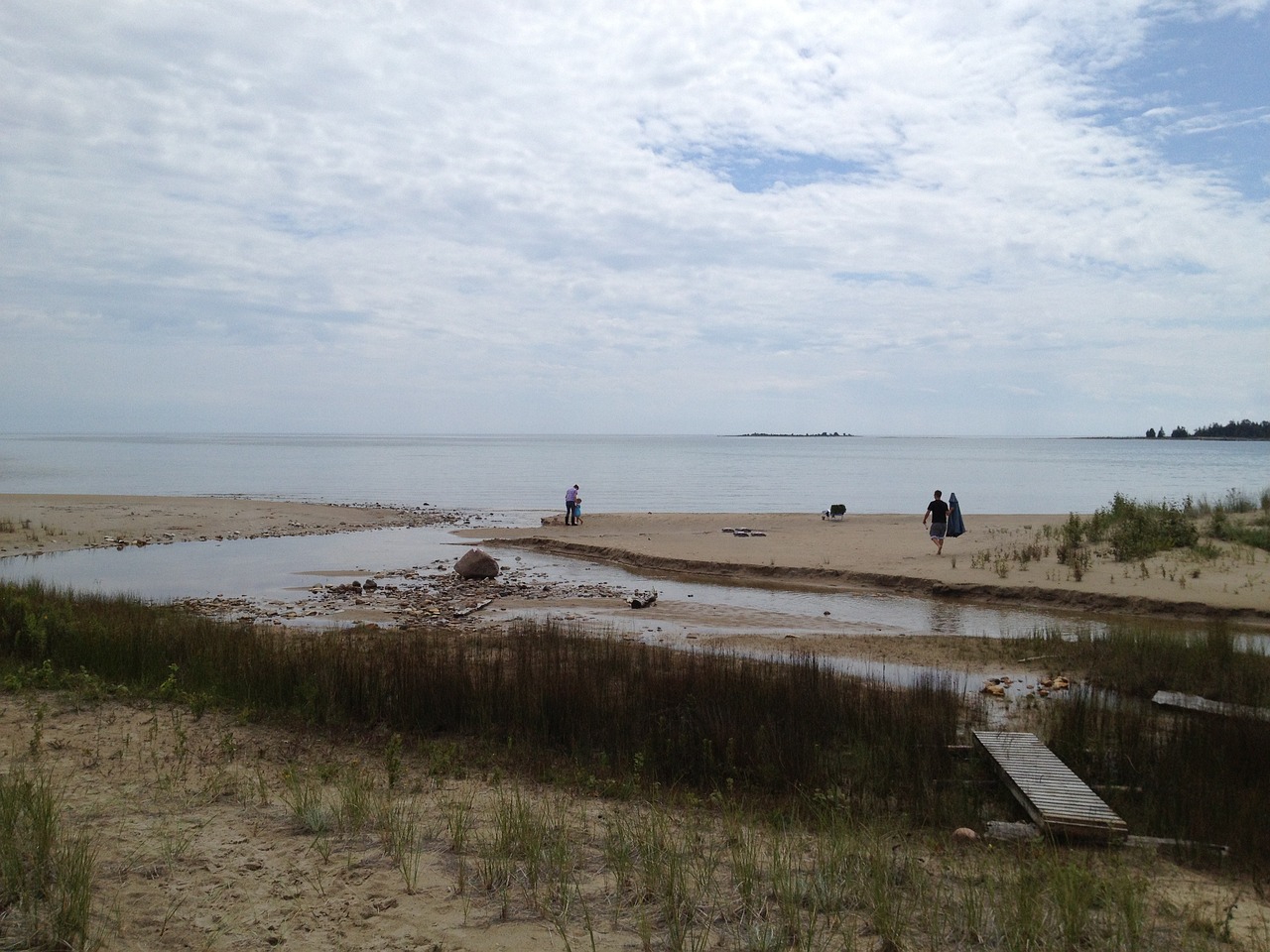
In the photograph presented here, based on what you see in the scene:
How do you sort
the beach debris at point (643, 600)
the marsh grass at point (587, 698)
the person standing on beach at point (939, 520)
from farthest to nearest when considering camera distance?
the person standing on beach at point (939, 520) < the beach debris at point (643, 600) < the marsh grass at point (587, 698)

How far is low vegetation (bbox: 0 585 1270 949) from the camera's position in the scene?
474 centimetres

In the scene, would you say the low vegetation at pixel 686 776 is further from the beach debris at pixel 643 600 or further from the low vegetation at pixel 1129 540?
the low vegetation at pixel 1129 540

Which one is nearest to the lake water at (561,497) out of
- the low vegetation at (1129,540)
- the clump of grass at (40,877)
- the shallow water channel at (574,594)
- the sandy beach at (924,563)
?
the shallow water channel at (574,594)

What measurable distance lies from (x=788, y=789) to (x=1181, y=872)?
2.82 metres

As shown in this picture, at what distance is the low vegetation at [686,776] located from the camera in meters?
4.74

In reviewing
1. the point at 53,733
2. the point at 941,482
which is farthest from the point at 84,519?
the point at 941,482

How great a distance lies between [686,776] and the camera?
769cm

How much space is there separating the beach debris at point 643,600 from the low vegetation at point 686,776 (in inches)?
244

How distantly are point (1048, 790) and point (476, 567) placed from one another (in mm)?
16659

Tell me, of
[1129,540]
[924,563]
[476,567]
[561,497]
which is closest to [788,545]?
[924,563]

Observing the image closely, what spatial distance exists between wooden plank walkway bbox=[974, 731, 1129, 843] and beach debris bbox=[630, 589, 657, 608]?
10365 mm

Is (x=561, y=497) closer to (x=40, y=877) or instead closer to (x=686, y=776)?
(x=686, y=776)

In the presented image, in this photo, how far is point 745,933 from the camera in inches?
180

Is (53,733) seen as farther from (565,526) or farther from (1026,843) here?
(565,526)
